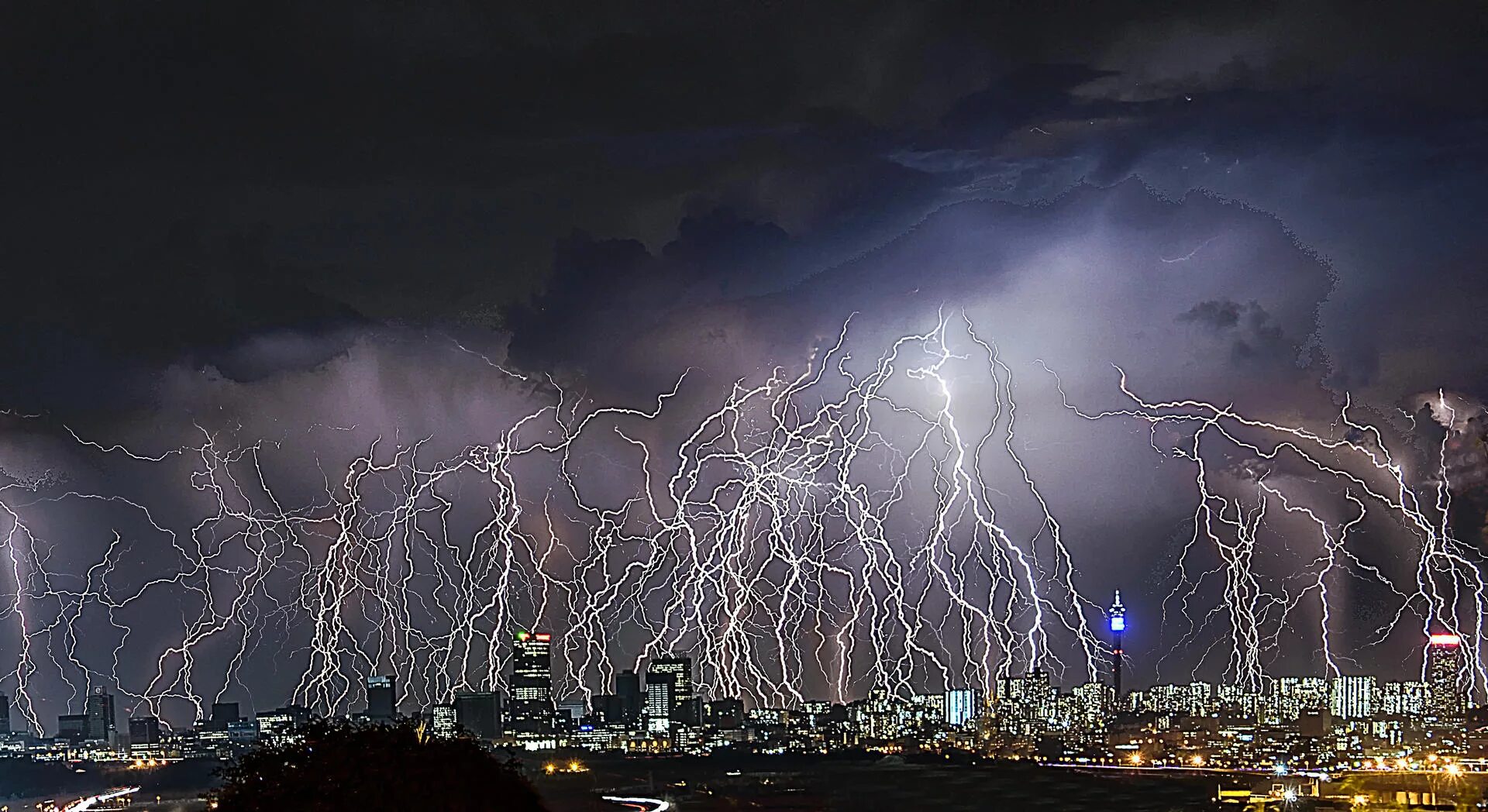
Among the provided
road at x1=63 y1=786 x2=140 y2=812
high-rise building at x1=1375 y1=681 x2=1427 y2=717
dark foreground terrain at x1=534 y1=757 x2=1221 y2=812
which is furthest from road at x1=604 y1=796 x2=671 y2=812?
high-rise building at x1=1375 y1=681 x2=1427 y2=717

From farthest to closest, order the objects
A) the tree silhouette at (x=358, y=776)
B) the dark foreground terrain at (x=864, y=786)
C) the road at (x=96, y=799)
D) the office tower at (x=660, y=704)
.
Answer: the office tower at (x=660, y=704), the dark foreground terrain at (x=864, y=786), the road at (x=96, y=799), the tree silhouette at (x=358, y=776)

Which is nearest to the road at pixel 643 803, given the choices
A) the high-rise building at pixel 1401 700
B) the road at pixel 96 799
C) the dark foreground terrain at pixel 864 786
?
the dark foreground terrain at pixel 864 786

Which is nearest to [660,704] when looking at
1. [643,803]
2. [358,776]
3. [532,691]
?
[532,691]

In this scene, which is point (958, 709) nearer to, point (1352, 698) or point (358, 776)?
point (1352, 698)

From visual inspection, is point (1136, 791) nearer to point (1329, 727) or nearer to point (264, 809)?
point (1329, 727)

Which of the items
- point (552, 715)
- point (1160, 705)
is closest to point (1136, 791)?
point (1160, 705)

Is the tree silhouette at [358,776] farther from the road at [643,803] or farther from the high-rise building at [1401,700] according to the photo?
the high-rise building at [1401,700]

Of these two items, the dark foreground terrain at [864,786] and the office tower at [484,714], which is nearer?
the dark foreground terrain at [864,786]
